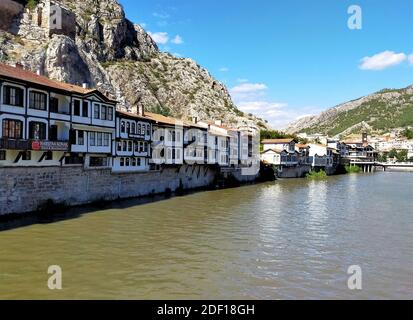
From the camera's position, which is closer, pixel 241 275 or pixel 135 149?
pixel 241 275

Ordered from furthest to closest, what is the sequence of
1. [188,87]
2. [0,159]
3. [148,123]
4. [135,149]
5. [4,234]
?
[188,87], [148,123], [135,149], [0,159], [4,234]

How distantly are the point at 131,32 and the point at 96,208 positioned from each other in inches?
4252

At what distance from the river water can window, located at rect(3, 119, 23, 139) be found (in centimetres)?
692

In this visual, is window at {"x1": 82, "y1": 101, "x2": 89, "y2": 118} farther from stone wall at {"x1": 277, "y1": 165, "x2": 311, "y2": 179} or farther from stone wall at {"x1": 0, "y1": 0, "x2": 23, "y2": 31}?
stone wall at {"x1": 0, "y1": 0, "x2": 23, "y2": 31}

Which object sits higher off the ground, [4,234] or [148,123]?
[148,123]

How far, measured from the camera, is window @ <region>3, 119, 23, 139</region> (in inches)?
1153

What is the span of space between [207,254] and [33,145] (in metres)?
17.4

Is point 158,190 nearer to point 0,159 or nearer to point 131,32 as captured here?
point 0,159

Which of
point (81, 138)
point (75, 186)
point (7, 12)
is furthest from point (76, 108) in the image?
point (7, 12)

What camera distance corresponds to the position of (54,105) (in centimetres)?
3419

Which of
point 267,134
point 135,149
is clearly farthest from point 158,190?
point 267,134

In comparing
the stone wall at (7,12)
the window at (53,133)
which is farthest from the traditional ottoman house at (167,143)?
the stone wall at (7,12)
